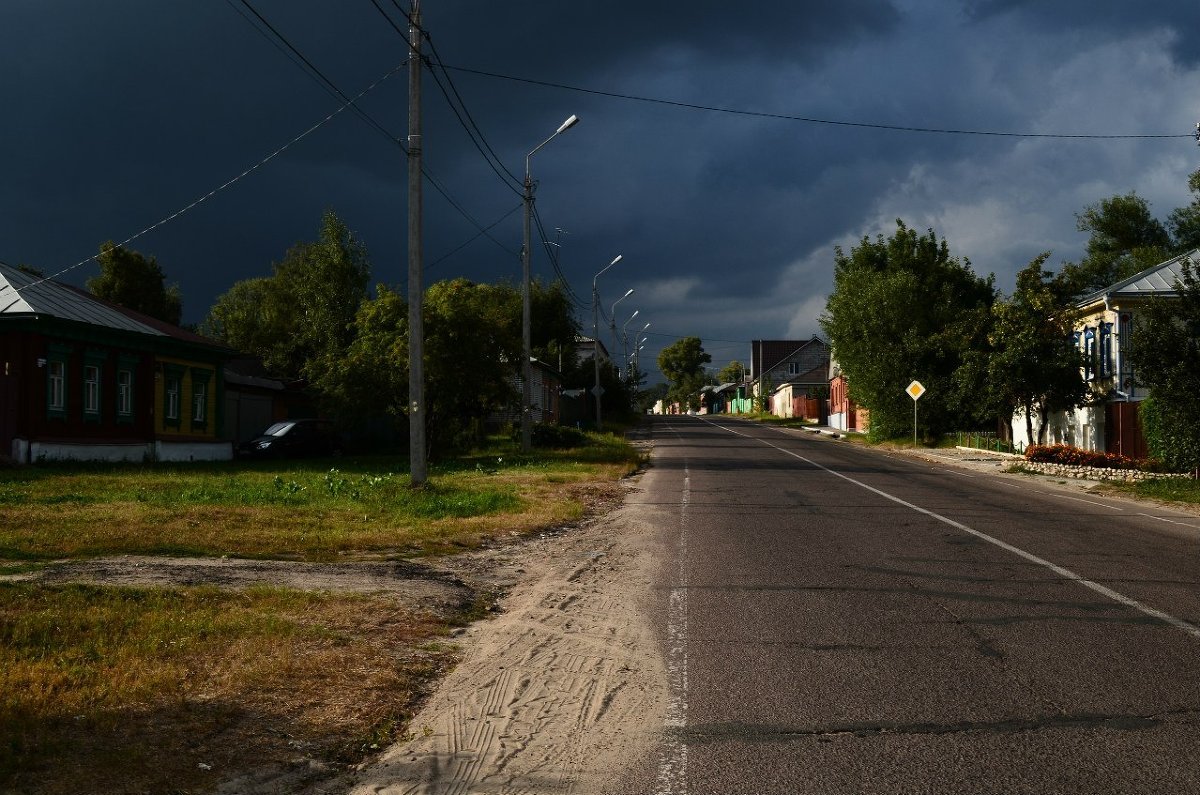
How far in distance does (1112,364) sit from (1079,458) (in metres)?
5.35

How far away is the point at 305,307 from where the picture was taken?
53.3m

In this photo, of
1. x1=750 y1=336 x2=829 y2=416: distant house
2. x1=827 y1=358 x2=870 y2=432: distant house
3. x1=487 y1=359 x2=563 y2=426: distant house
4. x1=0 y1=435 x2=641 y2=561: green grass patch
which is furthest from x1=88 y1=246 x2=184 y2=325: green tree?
x1=750 y1=336 x2=829 y2=416: distant house

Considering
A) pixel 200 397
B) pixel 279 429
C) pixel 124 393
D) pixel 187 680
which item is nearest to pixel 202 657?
pixel 187 680

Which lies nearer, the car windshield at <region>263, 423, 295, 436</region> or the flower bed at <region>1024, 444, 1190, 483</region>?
the flower bed at <region>1024, 444, 1190, 483</region>

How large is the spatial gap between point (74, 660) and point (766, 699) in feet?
13.6

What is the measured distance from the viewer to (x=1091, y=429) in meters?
29.3

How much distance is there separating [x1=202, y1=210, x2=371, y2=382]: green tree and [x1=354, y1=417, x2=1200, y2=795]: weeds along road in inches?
1288

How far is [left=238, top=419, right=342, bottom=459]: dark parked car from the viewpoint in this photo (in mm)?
32562

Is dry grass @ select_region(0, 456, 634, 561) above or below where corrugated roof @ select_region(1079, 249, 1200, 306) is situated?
below

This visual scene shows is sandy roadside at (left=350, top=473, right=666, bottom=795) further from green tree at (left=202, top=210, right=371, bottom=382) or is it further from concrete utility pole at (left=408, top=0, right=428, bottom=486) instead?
green tree at (left=202, top=210, right=371, bottom=382)

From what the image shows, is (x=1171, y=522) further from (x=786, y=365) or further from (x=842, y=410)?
(x=786, y=365)

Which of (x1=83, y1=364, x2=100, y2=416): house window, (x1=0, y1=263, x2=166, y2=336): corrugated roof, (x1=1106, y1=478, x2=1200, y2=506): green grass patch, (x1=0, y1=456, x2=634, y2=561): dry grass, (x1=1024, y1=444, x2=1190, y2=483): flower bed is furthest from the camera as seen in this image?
(x1=83, y1=364, x2=100, y2=416): house window

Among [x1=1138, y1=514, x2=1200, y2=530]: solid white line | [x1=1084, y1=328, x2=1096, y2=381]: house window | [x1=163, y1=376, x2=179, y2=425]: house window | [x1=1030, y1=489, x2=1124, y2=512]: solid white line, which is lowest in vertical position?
[x1=1138, y1=514, x2=1200, y2=530]: solid white line

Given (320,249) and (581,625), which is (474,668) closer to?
(581,625)
